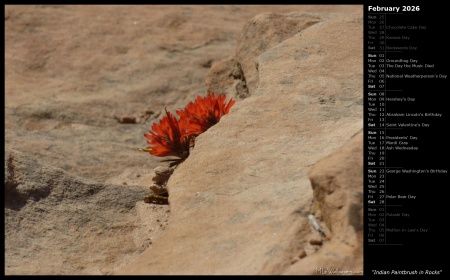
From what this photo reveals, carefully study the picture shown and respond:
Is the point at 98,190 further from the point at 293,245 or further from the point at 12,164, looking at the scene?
the point at 293,245

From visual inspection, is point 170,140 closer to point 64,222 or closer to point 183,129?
point 183,129

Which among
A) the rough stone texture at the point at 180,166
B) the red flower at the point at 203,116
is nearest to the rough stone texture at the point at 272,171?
the rough stone texture at the point at 180,166

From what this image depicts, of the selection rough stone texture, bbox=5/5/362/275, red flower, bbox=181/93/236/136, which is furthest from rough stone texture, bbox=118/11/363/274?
red flower, bbox=181/93/236/136

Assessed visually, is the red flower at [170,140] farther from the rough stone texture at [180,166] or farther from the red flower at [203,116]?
the rough stone texture at [180,166]

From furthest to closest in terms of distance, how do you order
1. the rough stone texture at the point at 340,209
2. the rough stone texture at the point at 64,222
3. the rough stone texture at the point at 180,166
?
the rough stone texture at the point at 64,222 → the rough stone texture at the point at 180,166 → the rough stone texture at the point at 340,209
